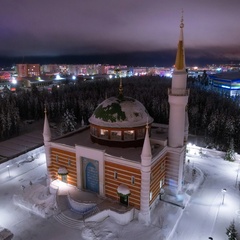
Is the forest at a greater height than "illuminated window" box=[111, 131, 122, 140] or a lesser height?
lesser

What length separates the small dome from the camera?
21859 millimetres

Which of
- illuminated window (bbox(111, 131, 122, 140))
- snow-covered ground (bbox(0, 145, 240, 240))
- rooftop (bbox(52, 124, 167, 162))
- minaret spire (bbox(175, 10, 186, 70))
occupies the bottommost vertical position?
snow-covered ground (bbox(0, 145, 240, 240))

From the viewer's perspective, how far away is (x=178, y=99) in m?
21.3

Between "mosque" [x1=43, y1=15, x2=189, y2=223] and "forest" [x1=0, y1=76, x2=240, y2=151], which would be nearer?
"mosque" [x1=43, y1=15, x2=189, y2=223]

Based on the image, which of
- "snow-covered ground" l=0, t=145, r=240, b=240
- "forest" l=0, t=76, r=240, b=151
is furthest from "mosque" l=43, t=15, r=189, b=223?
"forest" l=0, t=76, r=240, b=151

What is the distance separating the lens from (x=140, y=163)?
62.5 feet

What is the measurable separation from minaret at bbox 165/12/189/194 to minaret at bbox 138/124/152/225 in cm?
457

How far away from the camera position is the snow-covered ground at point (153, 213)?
18562 mm

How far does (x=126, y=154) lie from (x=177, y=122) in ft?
18.0

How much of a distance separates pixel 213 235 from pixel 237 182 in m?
9.68

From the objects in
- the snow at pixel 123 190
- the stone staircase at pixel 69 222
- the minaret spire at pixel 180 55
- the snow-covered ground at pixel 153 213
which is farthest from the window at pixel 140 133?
the stone staircase at pixel 69 222

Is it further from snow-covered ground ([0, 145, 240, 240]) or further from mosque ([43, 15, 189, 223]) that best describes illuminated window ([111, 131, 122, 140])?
snow-covered ground ([0, 145, 240, 240])

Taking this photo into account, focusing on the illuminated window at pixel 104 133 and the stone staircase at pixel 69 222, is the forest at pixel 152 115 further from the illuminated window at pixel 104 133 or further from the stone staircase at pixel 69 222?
the stone staircase at pixel 69 222

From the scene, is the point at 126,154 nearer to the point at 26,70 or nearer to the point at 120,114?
the point at 120,114
